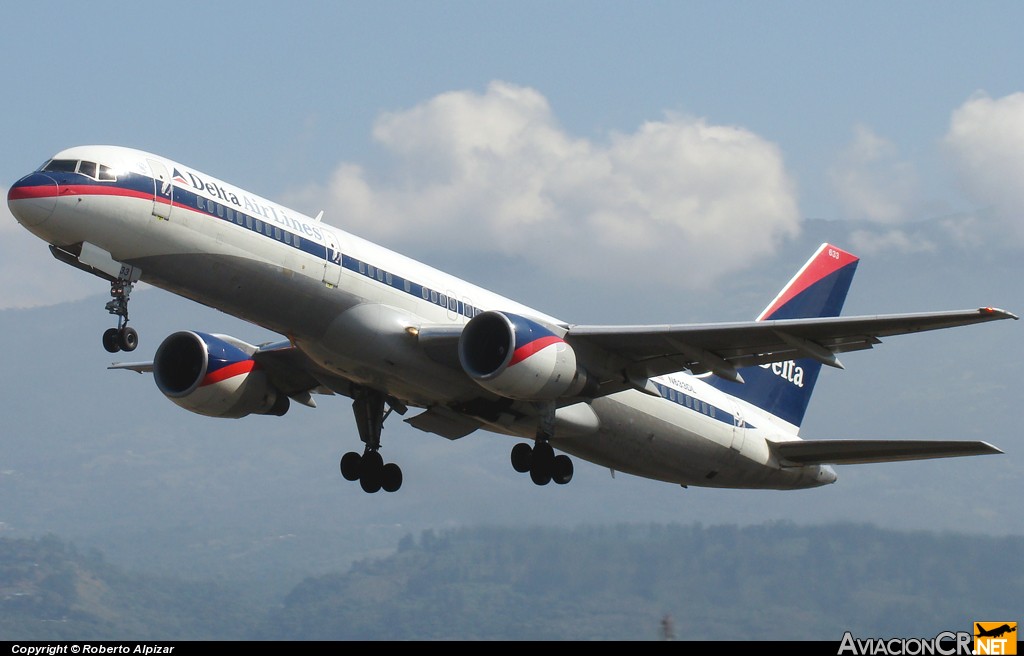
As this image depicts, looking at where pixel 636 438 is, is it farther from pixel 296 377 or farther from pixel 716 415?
pixel 296 377

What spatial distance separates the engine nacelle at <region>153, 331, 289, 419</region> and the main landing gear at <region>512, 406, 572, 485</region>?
6.63 meters

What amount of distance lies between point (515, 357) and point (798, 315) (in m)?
13.5

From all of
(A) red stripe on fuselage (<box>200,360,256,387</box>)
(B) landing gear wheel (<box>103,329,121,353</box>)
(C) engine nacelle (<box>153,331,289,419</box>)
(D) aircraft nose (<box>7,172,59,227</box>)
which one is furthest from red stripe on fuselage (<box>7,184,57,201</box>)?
(A) red stripe on fuselage (<box>200,360,256,387</box>)

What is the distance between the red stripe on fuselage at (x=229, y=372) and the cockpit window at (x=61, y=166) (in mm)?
7553

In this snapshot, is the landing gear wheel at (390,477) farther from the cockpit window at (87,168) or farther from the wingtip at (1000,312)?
the wingtip at (1000,312)

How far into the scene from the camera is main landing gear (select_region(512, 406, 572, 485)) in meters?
32.5

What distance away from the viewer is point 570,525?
45.6m

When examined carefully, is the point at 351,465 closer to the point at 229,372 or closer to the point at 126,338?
the point at 229,372

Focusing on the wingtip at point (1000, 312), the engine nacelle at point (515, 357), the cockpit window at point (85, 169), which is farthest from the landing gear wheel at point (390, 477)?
the wingtip at point (1000, 312)

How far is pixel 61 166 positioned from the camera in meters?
27.6

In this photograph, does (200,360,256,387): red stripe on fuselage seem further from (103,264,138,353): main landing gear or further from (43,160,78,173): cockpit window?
(43,160,78,173): cockpit window

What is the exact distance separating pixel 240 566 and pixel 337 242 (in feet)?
→ 238

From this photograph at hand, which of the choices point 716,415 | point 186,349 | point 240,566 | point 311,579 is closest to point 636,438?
point 716,415

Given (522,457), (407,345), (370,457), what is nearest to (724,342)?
(522,457)
